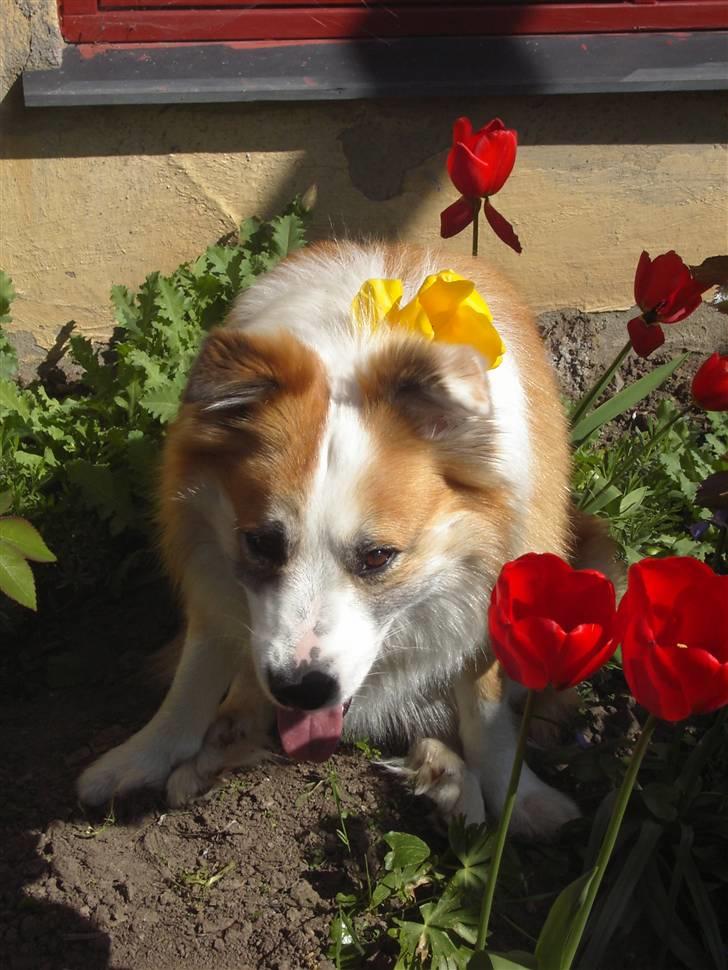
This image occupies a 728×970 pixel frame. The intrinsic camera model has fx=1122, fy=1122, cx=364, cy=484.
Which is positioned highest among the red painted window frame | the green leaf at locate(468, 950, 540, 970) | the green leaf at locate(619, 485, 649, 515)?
the red painted window frame

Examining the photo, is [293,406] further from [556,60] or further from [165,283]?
[556,60]

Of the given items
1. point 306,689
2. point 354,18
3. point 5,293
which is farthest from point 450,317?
point 5,293

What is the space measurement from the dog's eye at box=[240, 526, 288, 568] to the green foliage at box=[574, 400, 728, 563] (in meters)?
1.40

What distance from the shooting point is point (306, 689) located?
6.86 feet

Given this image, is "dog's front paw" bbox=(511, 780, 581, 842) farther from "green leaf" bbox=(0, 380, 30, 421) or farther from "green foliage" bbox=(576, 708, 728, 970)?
"green leaf" bbox=(0, 380, 30, 421)

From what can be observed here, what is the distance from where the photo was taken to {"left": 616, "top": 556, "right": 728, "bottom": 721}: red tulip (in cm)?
147

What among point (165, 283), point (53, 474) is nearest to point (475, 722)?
point (53, 474)

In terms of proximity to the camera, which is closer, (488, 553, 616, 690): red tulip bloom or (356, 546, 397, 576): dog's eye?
(488, 553, 616, 690): red tulip bloom

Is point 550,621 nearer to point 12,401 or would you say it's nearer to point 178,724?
point 178,724

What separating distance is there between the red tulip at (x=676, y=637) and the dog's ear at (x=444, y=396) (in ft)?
2.13

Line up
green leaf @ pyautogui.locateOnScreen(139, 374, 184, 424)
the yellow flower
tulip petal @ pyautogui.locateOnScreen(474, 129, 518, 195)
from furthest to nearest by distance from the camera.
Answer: green leaf @ pyautogui.locateOnScreen(139, 374, 184, 424) < tulip petal @ pyautogui.locateOnScreen(474, 129, 518, 195) < the yellow flower

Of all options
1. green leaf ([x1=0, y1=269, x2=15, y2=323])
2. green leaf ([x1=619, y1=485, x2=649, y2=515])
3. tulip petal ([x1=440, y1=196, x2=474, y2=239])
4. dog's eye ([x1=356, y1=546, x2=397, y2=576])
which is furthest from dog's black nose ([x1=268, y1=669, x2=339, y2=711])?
green leaf ([x1=0, y1=269, x2=15, y2=323])

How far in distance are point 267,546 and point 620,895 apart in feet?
3.38

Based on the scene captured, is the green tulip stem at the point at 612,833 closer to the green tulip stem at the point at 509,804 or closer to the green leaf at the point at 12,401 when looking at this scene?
the green tulip stem at the point at 509,804
